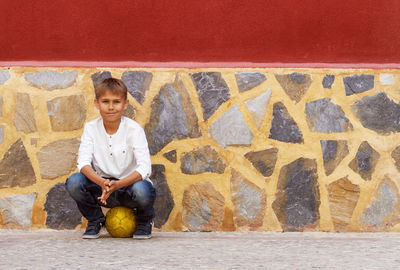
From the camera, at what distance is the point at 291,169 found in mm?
5191

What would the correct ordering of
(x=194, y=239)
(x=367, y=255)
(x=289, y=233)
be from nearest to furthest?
(x=367, y=255), (x=194, y=239), (x=289, y=233)

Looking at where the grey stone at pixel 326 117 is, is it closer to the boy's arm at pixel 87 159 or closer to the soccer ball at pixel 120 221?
the soccer ball at pixel 120 221

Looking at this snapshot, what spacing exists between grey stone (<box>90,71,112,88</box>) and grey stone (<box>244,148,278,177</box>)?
1196mm

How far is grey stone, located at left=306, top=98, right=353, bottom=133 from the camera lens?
5195 millimetres

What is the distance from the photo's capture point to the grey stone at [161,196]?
5207mm

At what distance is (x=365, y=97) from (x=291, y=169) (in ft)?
2.53

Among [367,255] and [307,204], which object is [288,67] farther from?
[367,255]

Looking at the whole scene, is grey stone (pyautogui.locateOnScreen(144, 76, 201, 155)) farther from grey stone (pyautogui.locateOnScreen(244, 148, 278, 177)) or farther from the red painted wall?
grey stone (pyautogui.locateOnScreen(244, 148, 278, 177))

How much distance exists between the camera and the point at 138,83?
5.22m

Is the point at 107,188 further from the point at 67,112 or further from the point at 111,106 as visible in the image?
the point at 67,112

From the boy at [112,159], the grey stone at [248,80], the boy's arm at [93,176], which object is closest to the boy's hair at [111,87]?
the boy at [112,159]

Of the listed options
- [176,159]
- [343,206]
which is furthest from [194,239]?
[343,206]

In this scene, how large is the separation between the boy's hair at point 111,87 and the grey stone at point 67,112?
38cm

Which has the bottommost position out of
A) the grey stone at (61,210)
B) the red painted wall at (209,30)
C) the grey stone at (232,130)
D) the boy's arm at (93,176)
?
the grey stone at (61,210)
